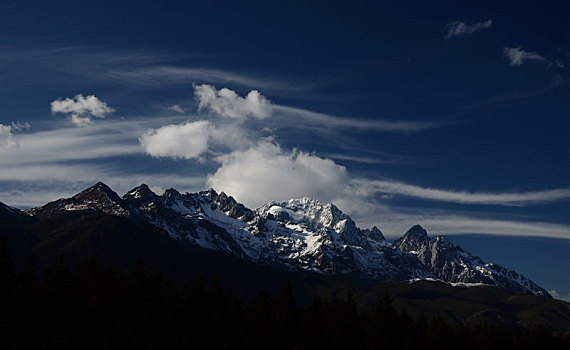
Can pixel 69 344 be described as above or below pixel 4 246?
below

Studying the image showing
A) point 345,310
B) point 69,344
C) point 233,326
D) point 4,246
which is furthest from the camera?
point 345,310

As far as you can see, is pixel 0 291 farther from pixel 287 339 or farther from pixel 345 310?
pixel 345 310

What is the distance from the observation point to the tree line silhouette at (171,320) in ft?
339

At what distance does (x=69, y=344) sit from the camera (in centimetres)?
9175

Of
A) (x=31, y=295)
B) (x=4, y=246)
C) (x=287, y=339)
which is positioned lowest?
(x=287, y=339)

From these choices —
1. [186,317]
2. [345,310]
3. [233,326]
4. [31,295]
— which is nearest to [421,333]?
[345,310]

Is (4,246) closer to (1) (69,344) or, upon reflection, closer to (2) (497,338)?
(1) (69,344)

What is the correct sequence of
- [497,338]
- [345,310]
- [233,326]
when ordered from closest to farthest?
[233,326]
[345,310]
[497,338]

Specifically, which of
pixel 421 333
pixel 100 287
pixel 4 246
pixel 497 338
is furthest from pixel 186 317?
pixel 497 338

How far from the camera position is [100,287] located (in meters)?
111

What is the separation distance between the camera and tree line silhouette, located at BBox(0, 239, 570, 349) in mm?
103375

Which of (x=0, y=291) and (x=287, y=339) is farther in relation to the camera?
(x=287, y=339)

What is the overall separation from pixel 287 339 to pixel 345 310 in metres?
21.4

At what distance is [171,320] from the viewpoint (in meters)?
128
